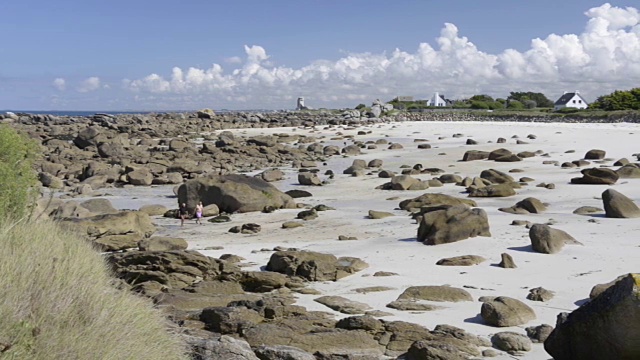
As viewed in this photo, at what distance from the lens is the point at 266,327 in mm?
7727

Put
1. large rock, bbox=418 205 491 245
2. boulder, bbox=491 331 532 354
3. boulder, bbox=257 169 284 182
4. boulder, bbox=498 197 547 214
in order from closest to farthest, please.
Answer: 1. boulder, bbox=491 331 532 354
2. large rock, bbox=418 205 491 245
3. boulder, bbox=498 197 547 214
4. boulder, bbox=257 169 284 182

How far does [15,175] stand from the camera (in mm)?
10938

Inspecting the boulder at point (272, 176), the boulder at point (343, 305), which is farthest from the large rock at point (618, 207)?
the boulder at point (272, 176)

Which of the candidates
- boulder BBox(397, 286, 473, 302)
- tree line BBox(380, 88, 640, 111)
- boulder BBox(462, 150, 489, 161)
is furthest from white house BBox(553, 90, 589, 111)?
boulder BBox(397, 286, 473, 302)

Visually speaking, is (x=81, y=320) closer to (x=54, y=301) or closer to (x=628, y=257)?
(x=54, y=301)

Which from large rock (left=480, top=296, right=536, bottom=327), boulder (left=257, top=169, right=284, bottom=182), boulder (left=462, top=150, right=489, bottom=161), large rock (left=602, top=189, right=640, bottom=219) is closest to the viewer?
large rock (left=480, top=296, right=536, bottom=327)

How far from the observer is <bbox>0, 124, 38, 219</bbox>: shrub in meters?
10.1

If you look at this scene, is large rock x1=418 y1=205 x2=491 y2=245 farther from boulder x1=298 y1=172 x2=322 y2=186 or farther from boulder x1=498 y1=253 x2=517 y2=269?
boulder x1=298 y1=172 x2=322 y2=186

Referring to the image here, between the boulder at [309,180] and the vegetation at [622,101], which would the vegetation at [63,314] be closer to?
the boulder at [309,180]

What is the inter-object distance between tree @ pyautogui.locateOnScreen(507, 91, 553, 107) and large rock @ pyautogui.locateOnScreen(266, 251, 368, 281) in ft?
369

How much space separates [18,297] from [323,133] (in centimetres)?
5385

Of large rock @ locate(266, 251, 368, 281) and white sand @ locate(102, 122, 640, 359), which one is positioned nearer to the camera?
white sand @ locate(102, 122, 640, 359)

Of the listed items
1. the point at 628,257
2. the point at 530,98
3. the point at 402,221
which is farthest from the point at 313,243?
the point at 530,98

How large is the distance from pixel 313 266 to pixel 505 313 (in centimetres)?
354
